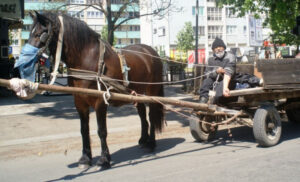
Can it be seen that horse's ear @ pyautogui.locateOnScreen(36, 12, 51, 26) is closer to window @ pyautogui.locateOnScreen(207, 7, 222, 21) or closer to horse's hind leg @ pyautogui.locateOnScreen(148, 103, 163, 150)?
horse's hind leg @ pyautogui.locateOnScreen(148, 103, 163, 150)

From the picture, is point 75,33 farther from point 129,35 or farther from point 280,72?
point 129,35

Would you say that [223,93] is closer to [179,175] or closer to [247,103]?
[247,103]

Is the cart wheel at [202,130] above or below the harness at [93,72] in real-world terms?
below

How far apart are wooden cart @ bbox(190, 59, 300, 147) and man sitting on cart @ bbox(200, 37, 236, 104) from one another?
0.73 feet

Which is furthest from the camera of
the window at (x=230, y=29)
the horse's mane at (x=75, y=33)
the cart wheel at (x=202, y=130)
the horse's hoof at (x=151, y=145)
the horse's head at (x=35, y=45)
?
the window at (x=230, y=29)

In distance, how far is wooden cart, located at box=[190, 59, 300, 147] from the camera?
559cm

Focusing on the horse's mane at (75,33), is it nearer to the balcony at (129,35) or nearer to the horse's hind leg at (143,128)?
the horse's hind leg at (143,128)

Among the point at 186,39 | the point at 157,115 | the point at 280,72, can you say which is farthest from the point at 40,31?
the point at 186,39

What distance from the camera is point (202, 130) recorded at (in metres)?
6.45

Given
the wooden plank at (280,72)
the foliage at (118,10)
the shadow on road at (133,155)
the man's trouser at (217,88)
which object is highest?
the foliage at (118,10)

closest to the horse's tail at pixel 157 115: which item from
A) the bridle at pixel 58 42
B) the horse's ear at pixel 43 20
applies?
the bridle at pixel 58 42

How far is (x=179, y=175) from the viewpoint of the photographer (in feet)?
14.8

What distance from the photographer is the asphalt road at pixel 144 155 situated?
4543 millimetres

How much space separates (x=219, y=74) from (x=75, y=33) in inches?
107
